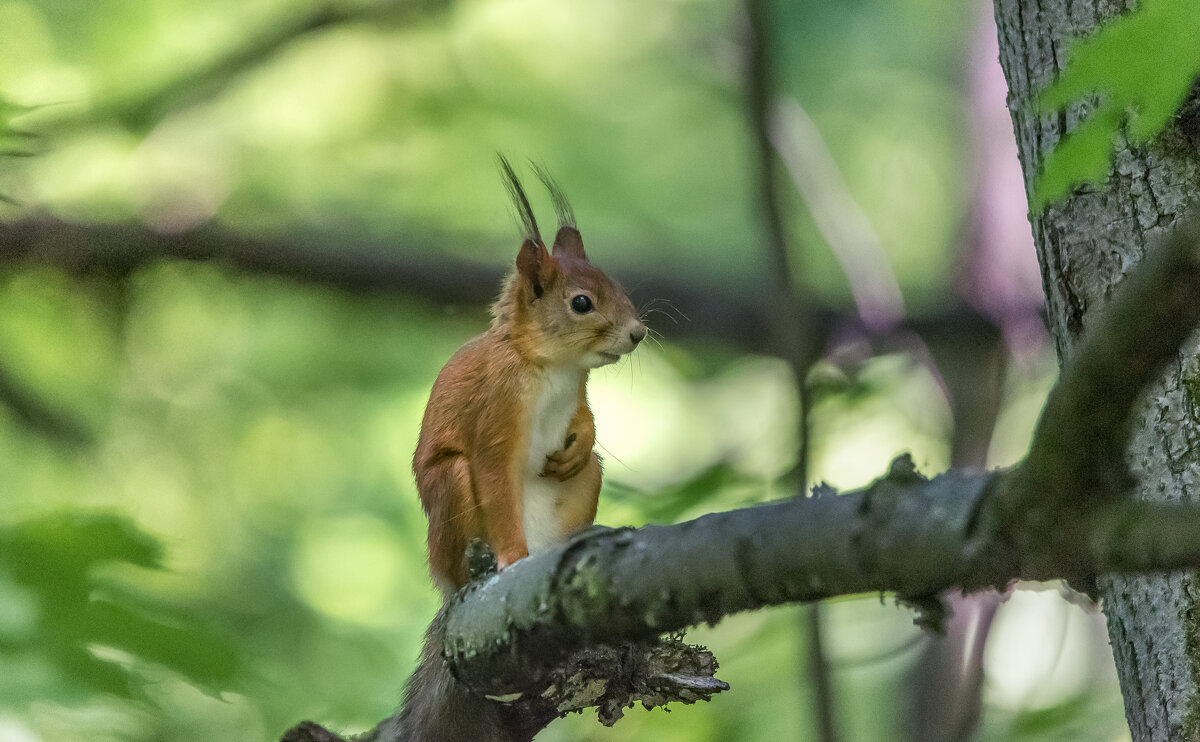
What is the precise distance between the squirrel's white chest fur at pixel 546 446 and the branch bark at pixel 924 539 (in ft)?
2.58

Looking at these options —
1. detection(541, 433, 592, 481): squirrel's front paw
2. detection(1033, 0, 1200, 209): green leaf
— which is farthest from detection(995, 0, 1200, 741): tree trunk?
detection(541, 433, 592, 481): squirrel's front paw

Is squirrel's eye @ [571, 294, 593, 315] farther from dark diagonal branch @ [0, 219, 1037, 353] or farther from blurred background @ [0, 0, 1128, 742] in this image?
dark diagonal branch @ [0, 219, 1037, 353]

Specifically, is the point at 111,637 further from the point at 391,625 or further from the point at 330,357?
the point at 330,357

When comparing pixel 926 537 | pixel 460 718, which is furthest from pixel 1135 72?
pixel 460 718

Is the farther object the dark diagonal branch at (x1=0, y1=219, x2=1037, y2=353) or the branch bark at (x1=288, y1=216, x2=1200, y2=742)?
the dark diagonal branch at (x1=0, y1=219, x2=1037, y2=353)

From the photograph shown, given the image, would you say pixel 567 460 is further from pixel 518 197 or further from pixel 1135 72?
pixel 1135 72

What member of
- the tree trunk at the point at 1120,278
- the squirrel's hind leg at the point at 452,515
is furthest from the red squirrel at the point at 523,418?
the tree trunk at the point at 1120,278

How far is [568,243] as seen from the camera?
2.97 meters

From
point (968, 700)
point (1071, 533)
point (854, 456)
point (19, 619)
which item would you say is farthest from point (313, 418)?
point (1071, 533)

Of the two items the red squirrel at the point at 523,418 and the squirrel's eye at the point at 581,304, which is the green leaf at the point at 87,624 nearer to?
the red squirrel at the point at 523,418

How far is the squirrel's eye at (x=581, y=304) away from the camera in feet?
8.76

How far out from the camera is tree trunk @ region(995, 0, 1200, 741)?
1.94 meters

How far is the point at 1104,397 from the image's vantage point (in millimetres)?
960

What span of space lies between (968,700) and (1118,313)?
2.66 meters
